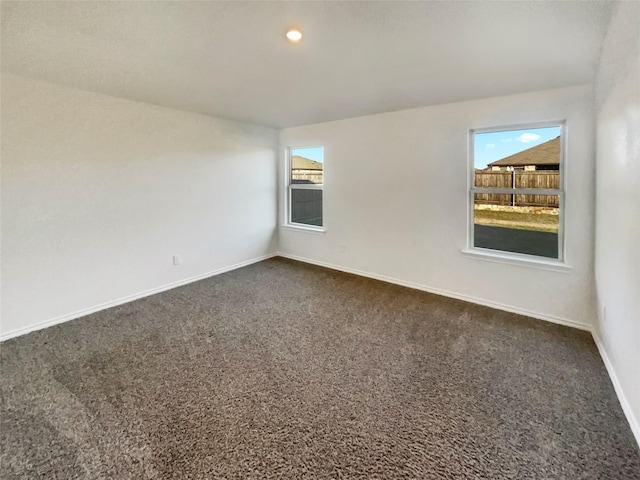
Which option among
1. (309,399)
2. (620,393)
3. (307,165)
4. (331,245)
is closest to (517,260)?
(620,393)

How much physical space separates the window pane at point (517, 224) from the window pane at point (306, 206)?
2.40 metres

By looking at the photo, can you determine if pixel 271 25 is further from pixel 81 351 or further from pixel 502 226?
pixel 502 226

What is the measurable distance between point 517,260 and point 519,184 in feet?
2.72

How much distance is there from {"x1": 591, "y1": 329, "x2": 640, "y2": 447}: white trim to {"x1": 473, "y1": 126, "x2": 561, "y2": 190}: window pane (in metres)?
1.54

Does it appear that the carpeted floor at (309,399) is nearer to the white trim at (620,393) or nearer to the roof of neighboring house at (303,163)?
the white trim at (620,393)

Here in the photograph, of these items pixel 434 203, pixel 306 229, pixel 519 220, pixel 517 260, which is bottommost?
pixel 517 260

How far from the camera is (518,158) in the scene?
3.14 m

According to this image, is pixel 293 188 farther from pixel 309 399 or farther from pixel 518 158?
pixel 309 399

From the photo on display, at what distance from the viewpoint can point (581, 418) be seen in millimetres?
1677

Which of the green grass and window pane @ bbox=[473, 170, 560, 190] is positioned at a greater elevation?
window pane @ bbox=[473, 170, 560, 190]

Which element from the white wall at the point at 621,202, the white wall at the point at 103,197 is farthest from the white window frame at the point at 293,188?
the white wall at the point at 621,202

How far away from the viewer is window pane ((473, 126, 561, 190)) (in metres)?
2.96

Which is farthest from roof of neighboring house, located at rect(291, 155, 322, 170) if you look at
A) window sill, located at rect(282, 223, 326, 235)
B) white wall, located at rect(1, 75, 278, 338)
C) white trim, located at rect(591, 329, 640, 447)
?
white trim, located at rect(591, 329, 640, 447)

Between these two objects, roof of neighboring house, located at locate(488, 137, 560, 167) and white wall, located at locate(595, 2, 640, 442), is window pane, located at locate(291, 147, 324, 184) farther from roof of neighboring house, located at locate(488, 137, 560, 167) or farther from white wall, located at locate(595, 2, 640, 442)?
white wall, located at locate(595, 2, 640, 442)
